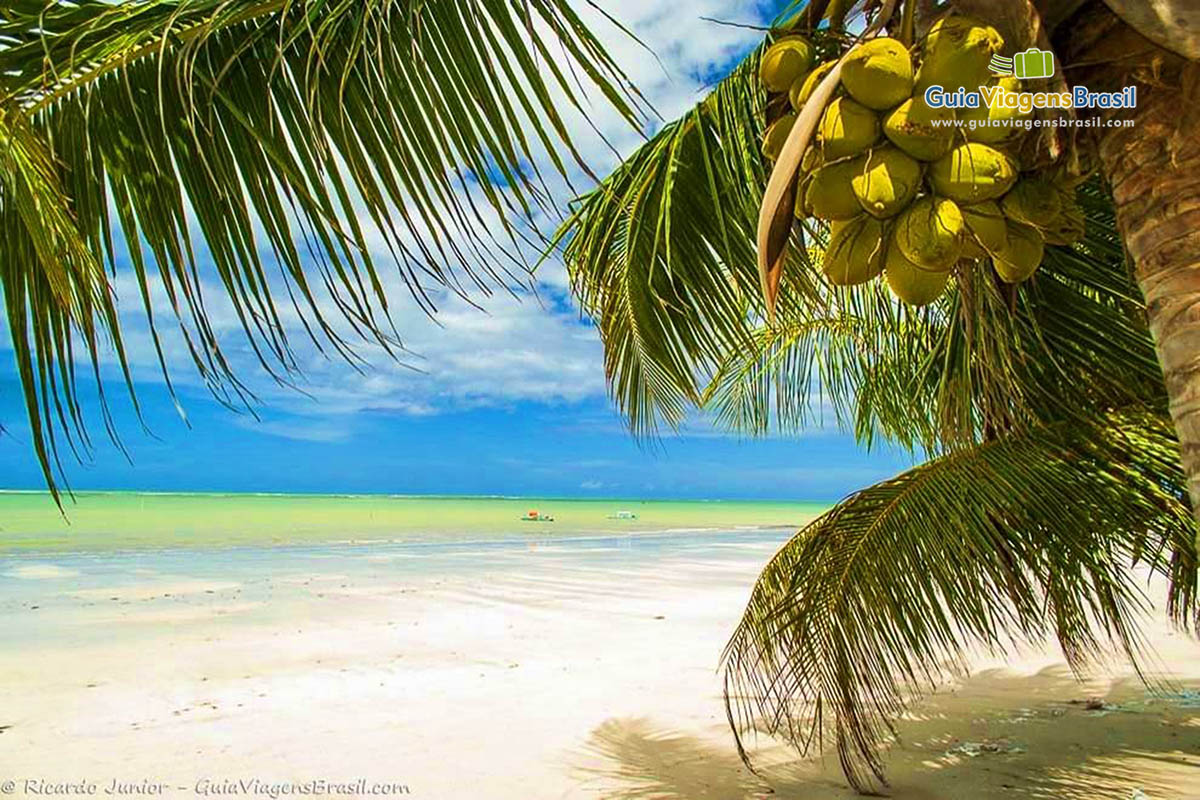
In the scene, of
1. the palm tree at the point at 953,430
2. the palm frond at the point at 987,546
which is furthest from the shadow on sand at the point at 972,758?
the palm frond at the point at 987,546

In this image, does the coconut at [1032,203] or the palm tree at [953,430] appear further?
the palm tree at [953,430]

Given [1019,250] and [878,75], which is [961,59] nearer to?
[878,75]

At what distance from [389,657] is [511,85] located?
20.2 ft

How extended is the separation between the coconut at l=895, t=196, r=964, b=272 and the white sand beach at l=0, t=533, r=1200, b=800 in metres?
2.94

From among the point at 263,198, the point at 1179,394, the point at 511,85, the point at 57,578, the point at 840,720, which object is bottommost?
the point at 57,578

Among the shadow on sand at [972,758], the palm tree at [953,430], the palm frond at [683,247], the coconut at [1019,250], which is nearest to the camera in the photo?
the coconut at [1019,250]

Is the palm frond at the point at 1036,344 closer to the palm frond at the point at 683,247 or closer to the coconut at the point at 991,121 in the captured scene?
the palm frond at the point at 683,247

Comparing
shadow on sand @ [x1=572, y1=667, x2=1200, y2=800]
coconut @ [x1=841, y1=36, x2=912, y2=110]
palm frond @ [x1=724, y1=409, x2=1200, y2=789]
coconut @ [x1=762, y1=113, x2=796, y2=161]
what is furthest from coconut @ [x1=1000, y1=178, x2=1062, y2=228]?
shadow on sand @ [x1=572, y1=667, x2=1200, y2=800]

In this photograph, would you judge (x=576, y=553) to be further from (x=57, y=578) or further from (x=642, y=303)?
(x=642, y=303)

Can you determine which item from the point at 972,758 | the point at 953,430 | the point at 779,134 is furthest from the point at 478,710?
the point at 779,134

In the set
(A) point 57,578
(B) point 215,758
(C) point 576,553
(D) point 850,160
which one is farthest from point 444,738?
(C) point 576,553

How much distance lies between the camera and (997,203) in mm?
1240

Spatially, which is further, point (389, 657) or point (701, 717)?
point (389, 657)

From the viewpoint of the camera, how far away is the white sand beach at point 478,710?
3818mm
